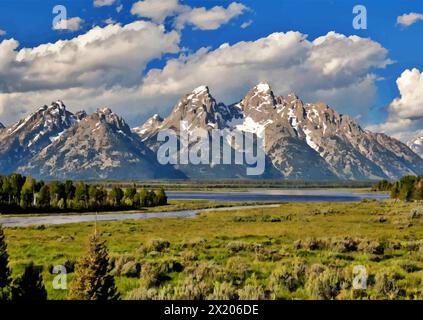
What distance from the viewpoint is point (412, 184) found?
463 feet

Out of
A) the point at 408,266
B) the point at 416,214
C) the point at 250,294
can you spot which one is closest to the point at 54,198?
the point at 416,214

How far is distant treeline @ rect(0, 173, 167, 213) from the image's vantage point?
383 ft

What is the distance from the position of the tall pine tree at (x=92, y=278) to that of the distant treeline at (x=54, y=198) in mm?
99123

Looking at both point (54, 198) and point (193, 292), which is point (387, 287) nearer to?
point (193, 292)

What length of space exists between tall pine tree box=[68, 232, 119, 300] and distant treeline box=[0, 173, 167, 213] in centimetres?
9912

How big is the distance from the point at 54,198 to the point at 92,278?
122 metres

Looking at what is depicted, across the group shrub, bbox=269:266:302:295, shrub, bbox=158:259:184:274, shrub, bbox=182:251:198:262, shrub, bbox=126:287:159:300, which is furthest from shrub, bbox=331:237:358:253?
shrub, bbox=126:287:159:300

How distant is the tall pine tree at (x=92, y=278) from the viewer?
1521 centimetres

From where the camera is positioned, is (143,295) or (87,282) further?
(143,295)

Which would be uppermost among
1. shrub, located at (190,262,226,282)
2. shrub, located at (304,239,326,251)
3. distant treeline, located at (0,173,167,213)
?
shrub, located at (190,262,226,282)

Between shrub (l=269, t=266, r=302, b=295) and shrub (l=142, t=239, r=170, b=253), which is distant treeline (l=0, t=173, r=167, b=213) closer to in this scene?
shrub (l=142, t=239, r=170, b=253)

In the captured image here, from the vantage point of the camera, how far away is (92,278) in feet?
50.0

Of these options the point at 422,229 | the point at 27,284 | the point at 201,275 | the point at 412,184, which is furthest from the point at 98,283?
the point at 412,184

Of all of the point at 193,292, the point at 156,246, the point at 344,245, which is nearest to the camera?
the point at 193,292
